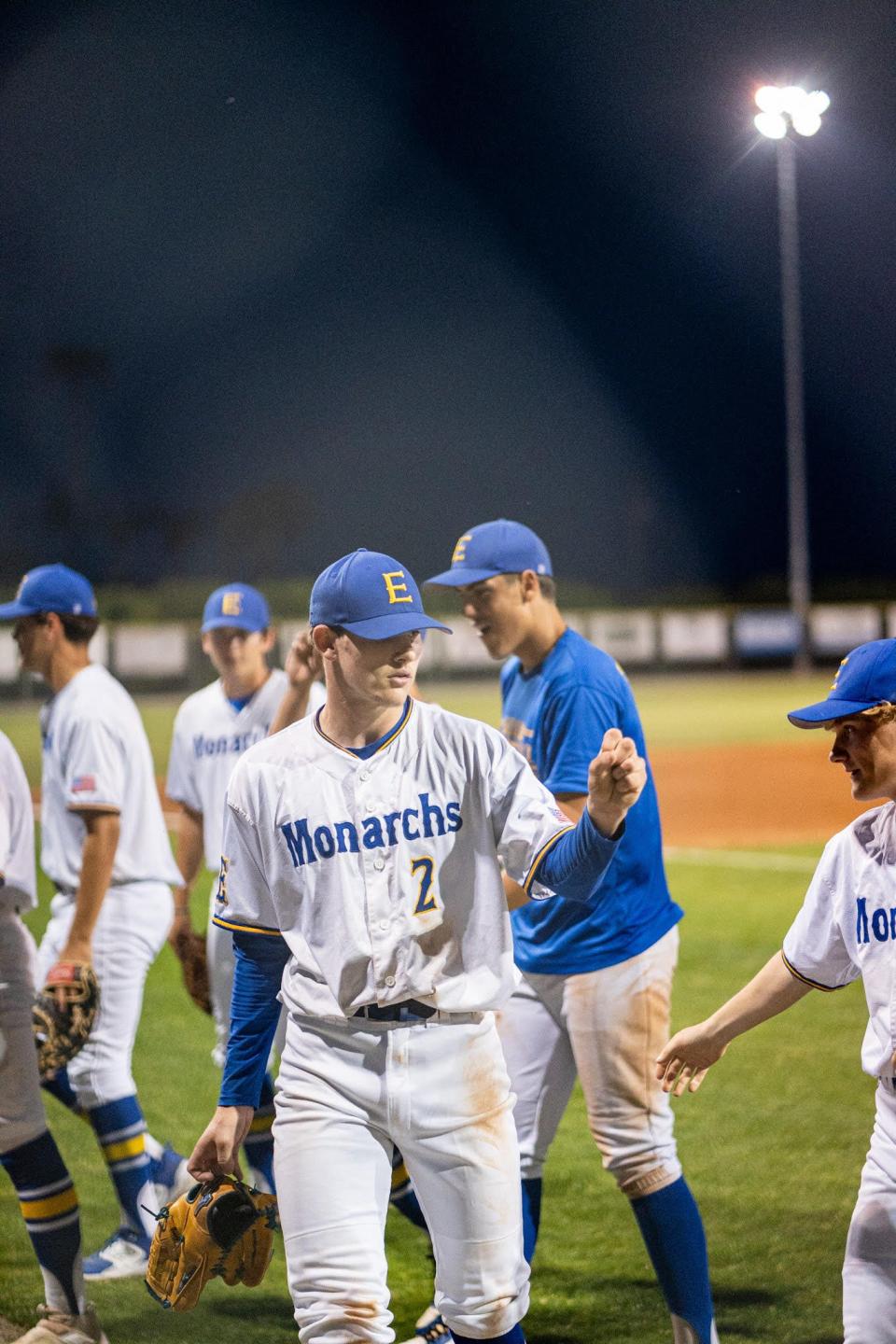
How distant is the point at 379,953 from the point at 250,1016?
32 centimetres

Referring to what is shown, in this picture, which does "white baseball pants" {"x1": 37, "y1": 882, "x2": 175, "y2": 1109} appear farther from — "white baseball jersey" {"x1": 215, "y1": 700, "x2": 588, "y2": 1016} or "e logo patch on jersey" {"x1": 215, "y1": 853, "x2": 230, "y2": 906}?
"white baseball jersey" {"x1": 215, "y1": 700, "x2": 588, "y2": 1016}

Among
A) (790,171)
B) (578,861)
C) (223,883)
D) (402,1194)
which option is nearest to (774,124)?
(790,171)

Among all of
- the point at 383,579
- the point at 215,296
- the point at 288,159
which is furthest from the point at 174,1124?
the point at 215,296

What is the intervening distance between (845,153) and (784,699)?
23.3 m

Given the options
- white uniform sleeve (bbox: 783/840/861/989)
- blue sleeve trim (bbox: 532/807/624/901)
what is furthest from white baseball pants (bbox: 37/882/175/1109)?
white uniform sleeve (bbox: 783/840/861/989)

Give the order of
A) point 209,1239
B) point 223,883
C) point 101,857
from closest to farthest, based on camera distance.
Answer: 1. point 223,883
2. point 209,1239
3. point 101,857

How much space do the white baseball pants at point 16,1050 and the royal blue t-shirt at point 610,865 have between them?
4.01 ft

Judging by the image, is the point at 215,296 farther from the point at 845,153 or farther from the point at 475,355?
the point at 845,153

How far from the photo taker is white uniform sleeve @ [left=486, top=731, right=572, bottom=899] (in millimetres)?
2732

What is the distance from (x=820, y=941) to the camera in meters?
2.76

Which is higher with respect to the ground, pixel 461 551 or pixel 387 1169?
pixel 461 551

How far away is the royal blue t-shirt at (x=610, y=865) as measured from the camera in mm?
3523

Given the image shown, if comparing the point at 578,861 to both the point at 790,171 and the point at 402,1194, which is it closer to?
the point at 402,1194

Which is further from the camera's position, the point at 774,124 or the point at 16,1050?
the point at 774,124
